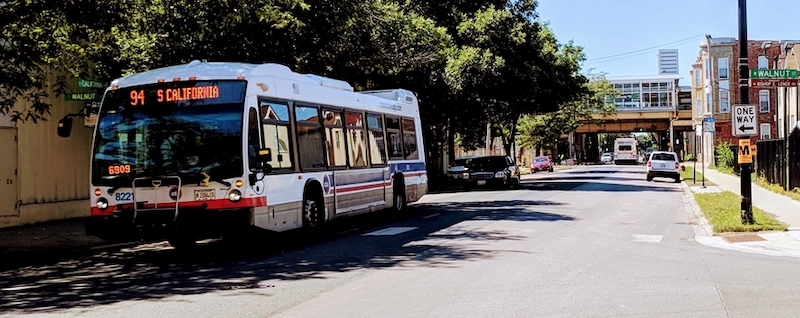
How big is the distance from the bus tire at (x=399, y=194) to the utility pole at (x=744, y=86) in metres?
7.66

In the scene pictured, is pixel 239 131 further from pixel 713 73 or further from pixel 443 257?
pixel 713 73

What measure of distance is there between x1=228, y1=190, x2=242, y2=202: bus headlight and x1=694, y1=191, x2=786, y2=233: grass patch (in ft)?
29.7

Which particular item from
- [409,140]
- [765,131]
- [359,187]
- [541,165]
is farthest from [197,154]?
[765,131]

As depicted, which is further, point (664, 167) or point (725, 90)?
point (725, 90)

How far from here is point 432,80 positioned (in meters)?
32.8

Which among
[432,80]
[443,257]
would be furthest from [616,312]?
[432,80]

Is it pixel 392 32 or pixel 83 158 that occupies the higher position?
pixel 392 32

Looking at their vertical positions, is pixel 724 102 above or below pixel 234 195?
above

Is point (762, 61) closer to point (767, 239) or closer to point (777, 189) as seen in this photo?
point (777, 189)

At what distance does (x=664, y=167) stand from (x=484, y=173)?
12.2 meters

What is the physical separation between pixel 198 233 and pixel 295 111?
317 cm

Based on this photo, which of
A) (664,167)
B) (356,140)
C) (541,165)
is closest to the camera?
(356,140)

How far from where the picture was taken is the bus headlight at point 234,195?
1191cm

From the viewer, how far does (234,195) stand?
11.9 metres
